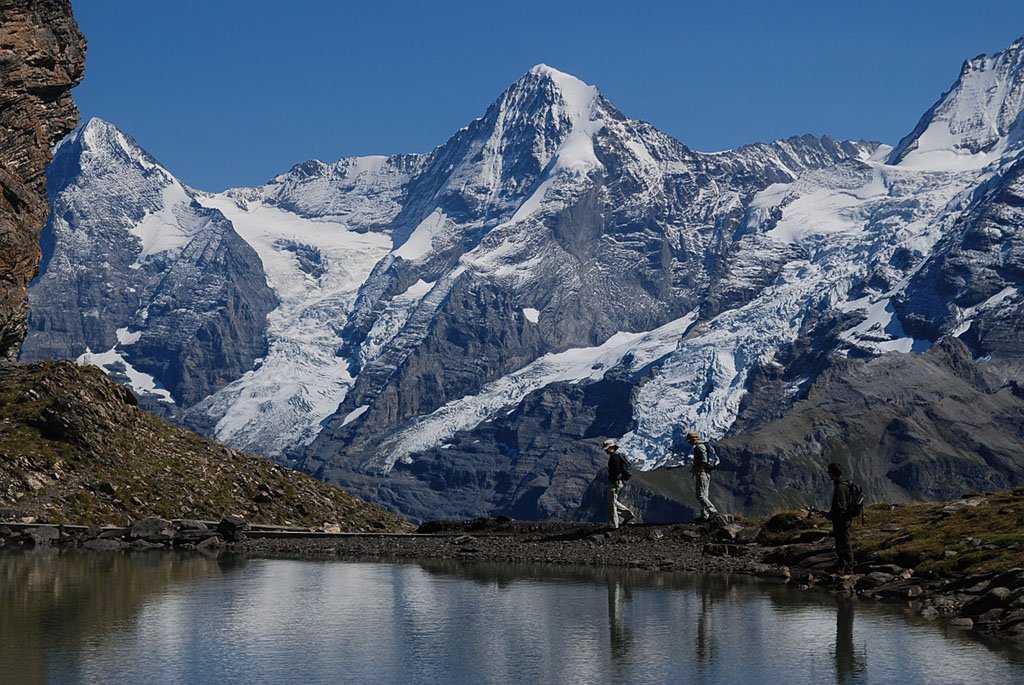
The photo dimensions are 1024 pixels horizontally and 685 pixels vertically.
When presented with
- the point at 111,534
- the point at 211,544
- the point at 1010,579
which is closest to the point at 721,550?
the point at 1010,579

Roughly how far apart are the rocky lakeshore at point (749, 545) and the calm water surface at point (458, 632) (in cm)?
193

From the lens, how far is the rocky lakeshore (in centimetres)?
4516

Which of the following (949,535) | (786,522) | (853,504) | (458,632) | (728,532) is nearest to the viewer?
(458,632)

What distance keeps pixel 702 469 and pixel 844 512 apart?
11844 mm

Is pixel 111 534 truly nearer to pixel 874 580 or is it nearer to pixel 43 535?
pixel 43 535

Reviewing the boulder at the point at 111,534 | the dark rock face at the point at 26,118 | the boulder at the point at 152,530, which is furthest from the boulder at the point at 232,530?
the dark rock face at the point at 26,118

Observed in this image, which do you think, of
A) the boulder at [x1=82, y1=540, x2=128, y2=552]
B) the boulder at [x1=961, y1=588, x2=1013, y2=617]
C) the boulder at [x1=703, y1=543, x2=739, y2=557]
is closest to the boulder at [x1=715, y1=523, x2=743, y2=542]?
the boulder at [x1=703, y1=543, x2=739, y2=557]

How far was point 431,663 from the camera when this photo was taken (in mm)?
35594

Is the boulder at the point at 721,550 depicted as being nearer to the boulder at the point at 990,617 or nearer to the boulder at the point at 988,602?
the boulder at the point at 988,602

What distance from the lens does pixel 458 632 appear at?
4034cm

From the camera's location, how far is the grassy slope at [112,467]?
72938 mm

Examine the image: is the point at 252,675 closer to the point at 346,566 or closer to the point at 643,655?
the point at 643,655

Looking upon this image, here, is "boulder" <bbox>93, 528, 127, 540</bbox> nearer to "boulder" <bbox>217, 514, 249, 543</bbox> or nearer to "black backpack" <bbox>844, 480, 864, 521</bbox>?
"boulder" <bbox>217, 514, 249, 543</bbox>

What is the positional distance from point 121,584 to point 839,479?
22.8m
